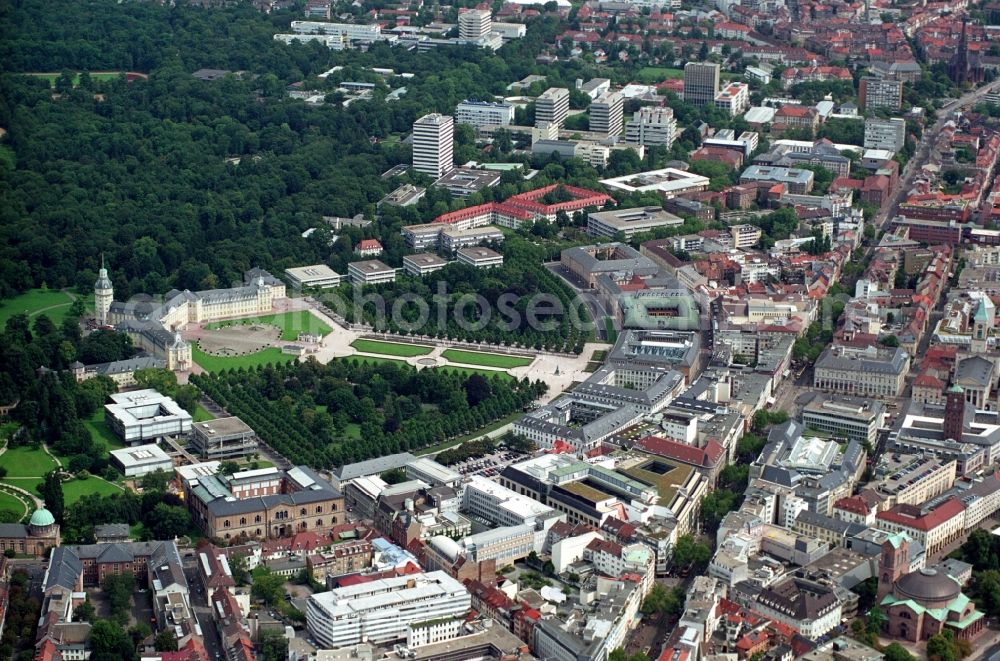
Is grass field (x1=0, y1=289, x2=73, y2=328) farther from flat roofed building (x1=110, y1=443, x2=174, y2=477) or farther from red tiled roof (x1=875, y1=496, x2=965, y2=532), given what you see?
red tiled roof (x1=875, y1=496, x2=965, y2=532)

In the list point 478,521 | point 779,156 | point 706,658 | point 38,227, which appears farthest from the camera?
point 779,156

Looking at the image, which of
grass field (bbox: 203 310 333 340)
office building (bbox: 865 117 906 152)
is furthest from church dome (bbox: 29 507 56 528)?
office building (bbox: 865 117 906 152)

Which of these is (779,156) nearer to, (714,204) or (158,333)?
(714,204)

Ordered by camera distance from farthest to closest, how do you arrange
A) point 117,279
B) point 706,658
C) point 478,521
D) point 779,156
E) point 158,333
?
point 779,156 → point 117,279 → point 158,333 → point 478,521 → point 706,658

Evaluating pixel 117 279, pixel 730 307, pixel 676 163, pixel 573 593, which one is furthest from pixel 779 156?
pixel 573 593

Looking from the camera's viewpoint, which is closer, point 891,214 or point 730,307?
point 730,307

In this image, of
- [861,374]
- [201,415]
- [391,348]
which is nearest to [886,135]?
[861,374]

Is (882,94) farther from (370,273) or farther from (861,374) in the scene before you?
(861,374)
